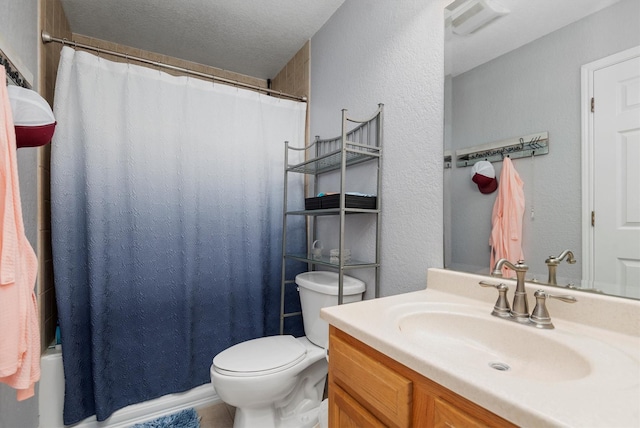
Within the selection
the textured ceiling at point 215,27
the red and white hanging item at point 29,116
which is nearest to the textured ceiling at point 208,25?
the textured ceiling at point 215,27

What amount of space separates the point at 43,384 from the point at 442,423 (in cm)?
184

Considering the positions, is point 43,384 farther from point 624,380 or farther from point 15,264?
point 624,380

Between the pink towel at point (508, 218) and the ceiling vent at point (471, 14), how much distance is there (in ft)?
1.65

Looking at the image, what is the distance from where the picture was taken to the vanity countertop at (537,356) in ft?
1.38

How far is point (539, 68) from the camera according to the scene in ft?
2.89

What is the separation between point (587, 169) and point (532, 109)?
0.23 meters

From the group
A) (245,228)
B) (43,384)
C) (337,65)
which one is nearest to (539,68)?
(337,65)

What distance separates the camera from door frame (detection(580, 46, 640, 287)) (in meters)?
0.78

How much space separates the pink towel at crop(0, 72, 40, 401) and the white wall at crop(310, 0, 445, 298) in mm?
1250

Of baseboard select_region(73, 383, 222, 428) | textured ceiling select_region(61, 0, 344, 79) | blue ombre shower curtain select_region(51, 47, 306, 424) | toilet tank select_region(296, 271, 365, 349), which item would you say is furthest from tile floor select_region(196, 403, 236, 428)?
textured ceiling select_region(61, 0, 344, 79)

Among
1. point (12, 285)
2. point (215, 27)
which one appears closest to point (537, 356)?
point (12, 285)

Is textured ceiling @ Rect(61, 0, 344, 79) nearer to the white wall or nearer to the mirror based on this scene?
the white wall

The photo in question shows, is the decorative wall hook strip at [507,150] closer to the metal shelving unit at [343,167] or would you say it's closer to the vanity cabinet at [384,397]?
the metal shelving unit at [343,167]

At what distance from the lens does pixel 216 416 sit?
1658 millimetres
